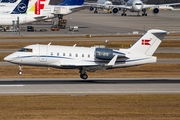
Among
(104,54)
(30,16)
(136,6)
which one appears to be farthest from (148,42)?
(136,6)

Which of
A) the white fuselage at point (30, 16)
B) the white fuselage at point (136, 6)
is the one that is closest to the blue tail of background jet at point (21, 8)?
the white fuselage at point (30, 16)

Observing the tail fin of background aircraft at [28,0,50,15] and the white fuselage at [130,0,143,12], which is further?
the white fuselage at [130,0,143,12]

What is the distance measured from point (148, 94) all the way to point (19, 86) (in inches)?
456

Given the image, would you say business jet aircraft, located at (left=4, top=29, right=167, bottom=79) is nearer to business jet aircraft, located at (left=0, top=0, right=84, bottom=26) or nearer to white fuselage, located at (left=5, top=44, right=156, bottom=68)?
white fuselage, located at (left=5, top=44, right=156, bottom=68)

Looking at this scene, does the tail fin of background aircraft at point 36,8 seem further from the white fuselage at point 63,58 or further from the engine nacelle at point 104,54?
the engine nacelle at point 104,54

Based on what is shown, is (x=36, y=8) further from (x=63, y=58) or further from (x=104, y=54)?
(x=104, y=54)

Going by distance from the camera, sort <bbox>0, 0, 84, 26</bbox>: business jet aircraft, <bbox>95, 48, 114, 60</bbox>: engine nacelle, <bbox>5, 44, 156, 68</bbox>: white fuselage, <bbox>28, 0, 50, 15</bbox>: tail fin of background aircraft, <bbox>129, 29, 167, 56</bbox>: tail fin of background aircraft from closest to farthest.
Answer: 1. <bbox>5, 44, 156, 68</bbox>: white fuselage
2. <bbox>95, 48, 114, 60</bbox>: engine nacelle
3. <bbox>129, 29, 167, 56</bbox>: tail fin of background aircraft
4. <bbox>0, 0, 84, 26</bbox>: business jet aircraft
5. <bbox>28, 0, 50, 15</bbox>: tail fin of background aircraft

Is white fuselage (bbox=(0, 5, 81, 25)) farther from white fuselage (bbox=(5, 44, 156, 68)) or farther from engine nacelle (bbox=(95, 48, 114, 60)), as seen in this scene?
engine nacelle (bbox=(95, 48, 114, 60))

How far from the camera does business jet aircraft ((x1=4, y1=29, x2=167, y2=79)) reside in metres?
51.9

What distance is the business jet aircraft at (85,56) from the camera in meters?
51.9

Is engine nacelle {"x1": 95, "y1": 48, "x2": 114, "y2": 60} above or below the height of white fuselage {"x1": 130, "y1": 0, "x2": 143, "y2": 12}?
below

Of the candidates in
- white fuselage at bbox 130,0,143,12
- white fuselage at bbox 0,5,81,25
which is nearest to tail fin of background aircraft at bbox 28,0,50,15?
white fuselage at bbox 0,5,81,25

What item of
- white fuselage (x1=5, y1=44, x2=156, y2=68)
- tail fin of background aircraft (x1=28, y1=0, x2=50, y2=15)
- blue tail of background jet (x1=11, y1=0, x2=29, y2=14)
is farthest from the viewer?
tail fin of background aircraft (x1=28, y1=0, x2=50, y2=15)

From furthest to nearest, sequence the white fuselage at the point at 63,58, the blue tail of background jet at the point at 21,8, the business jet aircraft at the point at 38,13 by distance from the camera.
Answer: the blue tail of background jet at the point at 21,8, the business jet aircraft at the point at 38,13, the white fuselage at the point at 63,58
